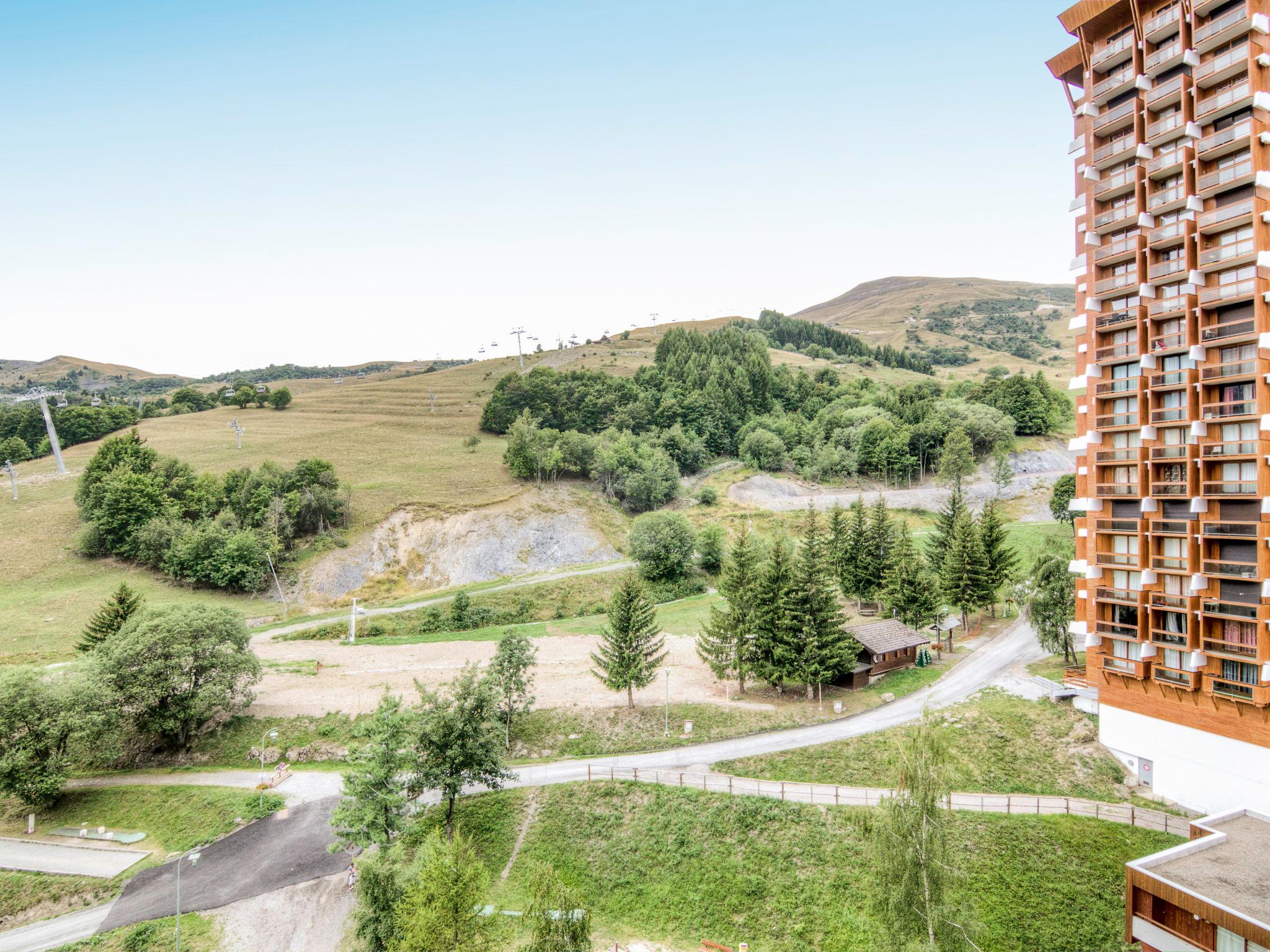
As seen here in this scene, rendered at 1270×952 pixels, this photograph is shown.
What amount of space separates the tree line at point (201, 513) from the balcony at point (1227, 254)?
8316 centimetres

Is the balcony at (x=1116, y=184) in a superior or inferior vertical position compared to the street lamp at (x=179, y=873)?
superior

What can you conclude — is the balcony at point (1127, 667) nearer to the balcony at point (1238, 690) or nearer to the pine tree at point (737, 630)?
the balcony at point (1238, 690)

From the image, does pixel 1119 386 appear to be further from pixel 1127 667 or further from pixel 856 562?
pixel 856 562

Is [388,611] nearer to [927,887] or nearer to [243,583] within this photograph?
[243,583]

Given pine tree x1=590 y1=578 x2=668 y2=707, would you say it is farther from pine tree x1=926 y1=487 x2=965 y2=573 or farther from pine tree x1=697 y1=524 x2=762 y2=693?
pine tree x1=926 y1=487 x2=965 y2=573

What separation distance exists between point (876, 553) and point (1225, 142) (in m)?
39.4

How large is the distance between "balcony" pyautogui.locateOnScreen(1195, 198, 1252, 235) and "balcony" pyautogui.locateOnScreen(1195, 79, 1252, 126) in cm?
385

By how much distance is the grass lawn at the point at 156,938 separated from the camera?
31.2m

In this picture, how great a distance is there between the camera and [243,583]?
74.4m

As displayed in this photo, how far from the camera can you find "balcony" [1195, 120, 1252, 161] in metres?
27.5

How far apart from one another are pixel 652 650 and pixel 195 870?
28230 millimetres

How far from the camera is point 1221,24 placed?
2803cm

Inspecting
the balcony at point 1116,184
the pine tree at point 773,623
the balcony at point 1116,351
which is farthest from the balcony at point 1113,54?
the pine tree at point 773,623

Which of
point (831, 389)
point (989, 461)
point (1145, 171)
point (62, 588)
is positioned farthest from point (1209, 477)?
point (831, 389)
